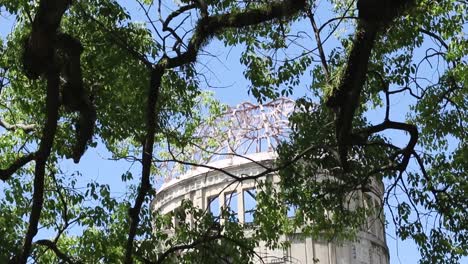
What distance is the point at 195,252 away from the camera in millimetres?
9727

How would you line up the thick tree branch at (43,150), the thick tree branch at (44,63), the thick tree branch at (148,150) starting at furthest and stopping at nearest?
the thick tree branch at (148,150)
the thick tree branch at (43,150)
the thick tree branch at (44,63)

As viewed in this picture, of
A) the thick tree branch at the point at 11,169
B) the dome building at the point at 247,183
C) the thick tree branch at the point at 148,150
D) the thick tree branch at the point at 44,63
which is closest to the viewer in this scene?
the thick tree branch at the point at 44,63

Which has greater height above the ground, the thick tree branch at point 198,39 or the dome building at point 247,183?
the dome building at point 247,183

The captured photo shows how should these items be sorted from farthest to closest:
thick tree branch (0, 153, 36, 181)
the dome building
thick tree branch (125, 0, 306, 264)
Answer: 1. the dome building
2. thick tree branch (0, 153, 36, 181)
3. thick tree branch (125, 0, 306, 264)

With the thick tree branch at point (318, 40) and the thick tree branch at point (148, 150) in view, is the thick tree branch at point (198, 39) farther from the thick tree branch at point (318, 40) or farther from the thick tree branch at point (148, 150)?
the thick tree branch at point (318, 40)

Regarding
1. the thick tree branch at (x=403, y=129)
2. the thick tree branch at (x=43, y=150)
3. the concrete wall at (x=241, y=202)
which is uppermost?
the concrete wall at (x=241, y=202)

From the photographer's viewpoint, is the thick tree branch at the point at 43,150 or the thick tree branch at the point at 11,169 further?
the thick tree branch at the point at 11,169

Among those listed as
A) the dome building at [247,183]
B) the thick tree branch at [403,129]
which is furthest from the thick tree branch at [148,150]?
the dome building at [247,183]

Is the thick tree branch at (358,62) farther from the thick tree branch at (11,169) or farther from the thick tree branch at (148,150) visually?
the thick tree branch at (11,169)

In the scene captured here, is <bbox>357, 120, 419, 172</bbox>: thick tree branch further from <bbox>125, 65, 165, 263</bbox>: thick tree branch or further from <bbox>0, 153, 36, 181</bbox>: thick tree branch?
<bbox>0, 153, 36, 181</bbox>: thick tree branch

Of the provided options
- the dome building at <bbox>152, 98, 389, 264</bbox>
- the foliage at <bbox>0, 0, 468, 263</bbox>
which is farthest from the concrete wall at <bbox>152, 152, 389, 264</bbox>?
the foliage at <bbox>0, 0, 468, 263</bbox>

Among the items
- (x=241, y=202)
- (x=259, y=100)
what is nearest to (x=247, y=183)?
(x=241, y=202)

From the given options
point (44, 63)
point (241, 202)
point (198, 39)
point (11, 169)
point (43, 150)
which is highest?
point (241, 202)

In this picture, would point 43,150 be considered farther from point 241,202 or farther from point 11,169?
point 241,202
